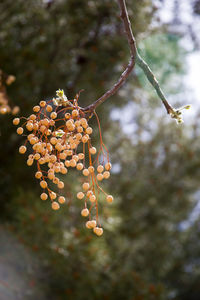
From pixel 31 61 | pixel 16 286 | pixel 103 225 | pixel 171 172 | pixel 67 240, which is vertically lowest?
pixel 16 286

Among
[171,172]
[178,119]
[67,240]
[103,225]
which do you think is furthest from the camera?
[171,172]

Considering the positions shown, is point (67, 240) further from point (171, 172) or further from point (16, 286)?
point (171, 172)

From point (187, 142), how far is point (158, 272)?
1.54 m

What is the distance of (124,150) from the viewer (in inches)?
140

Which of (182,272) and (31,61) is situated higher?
(31,61)

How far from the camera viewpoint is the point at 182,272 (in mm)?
3697

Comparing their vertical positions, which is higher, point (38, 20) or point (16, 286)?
point (38, 20)

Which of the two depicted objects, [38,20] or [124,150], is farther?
[124,150]

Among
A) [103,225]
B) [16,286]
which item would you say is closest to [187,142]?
[103,225]

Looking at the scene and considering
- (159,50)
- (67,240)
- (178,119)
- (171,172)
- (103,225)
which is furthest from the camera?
(171,172)

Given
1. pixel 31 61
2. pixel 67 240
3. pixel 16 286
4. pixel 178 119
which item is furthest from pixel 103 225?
pixel 178 119

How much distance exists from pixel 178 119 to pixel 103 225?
1491 millimetres

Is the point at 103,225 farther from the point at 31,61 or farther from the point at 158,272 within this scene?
the point at 158,272

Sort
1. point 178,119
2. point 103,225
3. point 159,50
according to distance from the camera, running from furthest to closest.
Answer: point 159,50, point 103,225, point 178,119
